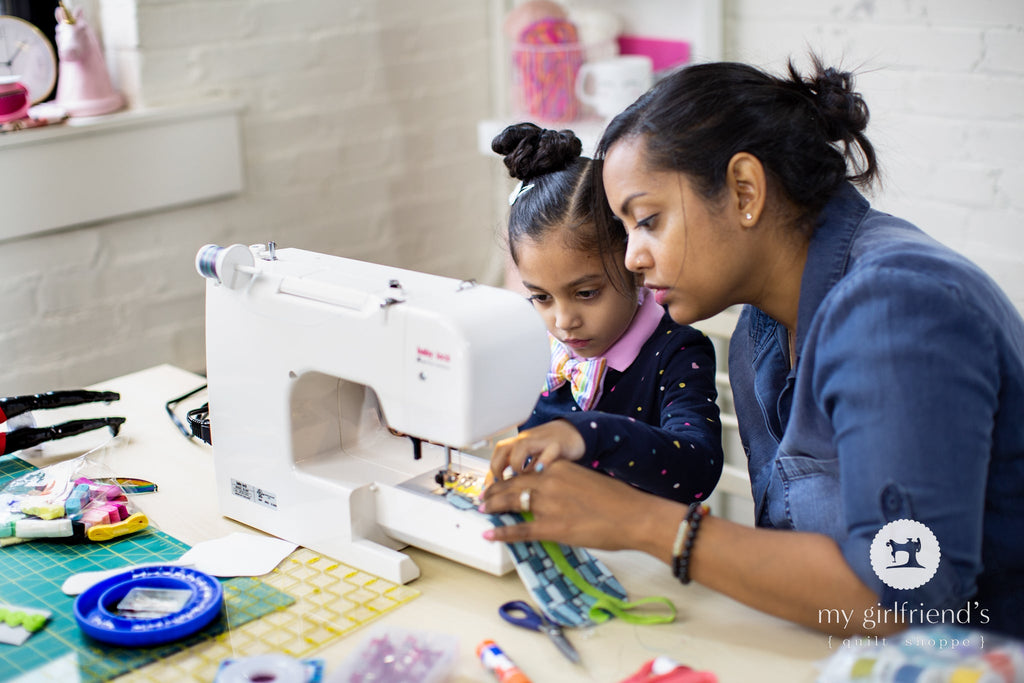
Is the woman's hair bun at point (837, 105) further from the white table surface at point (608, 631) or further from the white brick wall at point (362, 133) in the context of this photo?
the white brick wall at point (362, 133)

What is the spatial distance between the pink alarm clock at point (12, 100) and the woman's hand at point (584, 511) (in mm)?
1409

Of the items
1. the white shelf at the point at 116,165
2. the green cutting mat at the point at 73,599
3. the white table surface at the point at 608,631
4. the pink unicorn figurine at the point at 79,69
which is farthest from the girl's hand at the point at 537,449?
the pink unicorn figurine at the point at 79,69

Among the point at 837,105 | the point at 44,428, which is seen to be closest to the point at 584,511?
the point at 837,105

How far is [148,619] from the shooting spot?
3.54ft

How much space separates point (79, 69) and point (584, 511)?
1597 mm

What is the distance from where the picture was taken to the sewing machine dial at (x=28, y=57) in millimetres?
2146

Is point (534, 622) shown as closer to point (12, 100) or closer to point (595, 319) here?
point (595, 319)

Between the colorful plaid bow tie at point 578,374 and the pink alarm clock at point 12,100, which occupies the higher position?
the pink alarm clock at point 12,100

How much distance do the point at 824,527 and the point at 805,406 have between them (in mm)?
131

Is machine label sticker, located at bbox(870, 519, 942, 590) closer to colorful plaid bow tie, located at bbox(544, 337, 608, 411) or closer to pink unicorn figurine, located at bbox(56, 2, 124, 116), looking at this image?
colorful plaid bow tie, located at bbox(544, 337, 608, 411)

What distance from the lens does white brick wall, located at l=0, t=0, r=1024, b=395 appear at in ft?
6.77

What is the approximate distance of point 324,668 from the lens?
1.02 metres

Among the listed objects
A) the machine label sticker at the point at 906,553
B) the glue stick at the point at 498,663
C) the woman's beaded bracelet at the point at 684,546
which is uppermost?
the machine label sticker at the point at 906,553

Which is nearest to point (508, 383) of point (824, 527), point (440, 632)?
point (440, 632)
